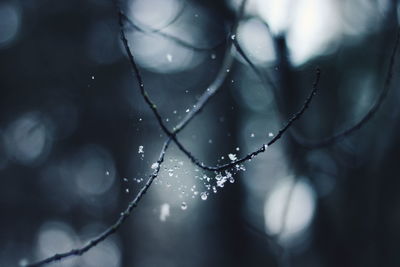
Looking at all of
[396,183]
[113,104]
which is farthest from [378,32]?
[113,104]

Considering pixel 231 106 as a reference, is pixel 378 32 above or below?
above

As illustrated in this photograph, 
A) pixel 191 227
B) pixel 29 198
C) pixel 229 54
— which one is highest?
pixel 229 54

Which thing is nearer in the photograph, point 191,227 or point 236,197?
point 236,197

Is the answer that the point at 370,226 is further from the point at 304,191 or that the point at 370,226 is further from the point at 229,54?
the point at 229,54

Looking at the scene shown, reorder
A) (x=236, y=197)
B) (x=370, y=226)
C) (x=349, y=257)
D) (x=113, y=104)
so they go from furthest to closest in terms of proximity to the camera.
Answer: (x=113, y=104), (x=236, y=197), (x=349, y=257), (x=370, y=226)

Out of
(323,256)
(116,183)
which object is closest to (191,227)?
(116,183)

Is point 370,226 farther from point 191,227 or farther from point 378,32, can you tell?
point 191,227

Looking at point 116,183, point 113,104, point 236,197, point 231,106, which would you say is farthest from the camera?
point 116,183
